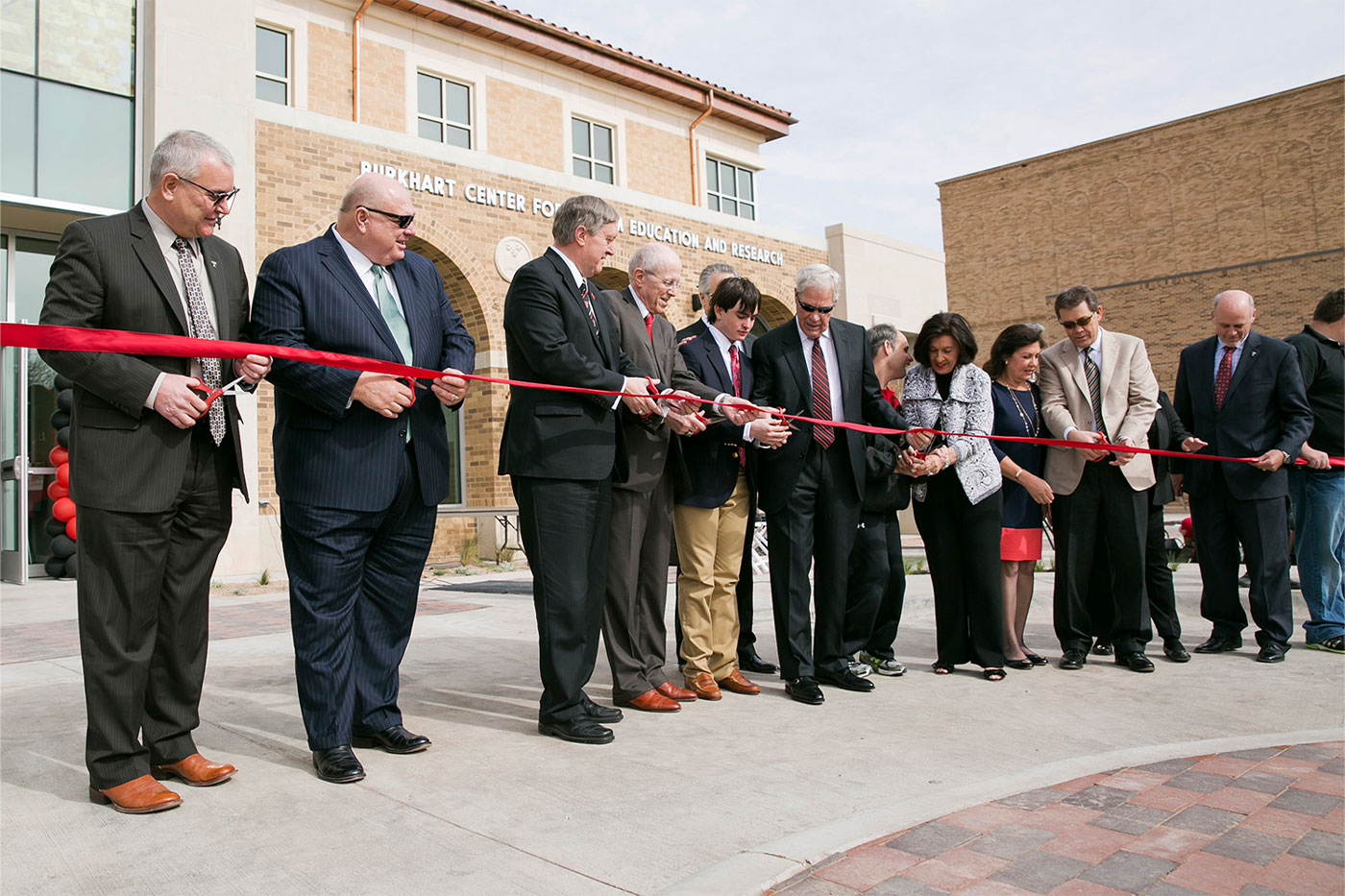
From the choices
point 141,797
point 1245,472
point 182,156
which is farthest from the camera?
point 1245,472

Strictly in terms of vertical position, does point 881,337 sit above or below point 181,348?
above

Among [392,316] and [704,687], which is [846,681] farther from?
[392,316]

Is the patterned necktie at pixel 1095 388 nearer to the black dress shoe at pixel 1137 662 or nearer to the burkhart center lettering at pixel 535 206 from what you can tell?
the black dress shoe at pixel 1137 662

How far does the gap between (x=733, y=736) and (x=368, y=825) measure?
1.49 metres

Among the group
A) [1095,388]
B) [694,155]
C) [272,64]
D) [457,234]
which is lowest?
[1095,388]

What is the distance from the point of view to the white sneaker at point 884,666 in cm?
522

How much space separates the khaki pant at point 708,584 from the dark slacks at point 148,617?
83.3 inches

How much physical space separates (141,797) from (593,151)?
18726mm

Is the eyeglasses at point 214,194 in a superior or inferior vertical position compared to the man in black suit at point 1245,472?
superior

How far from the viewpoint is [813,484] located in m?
4.86

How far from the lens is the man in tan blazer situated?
18.0 ft

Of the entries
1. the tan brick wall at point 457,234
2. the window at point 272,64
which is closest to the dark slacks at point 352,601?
the tan brick wall at point 457,234

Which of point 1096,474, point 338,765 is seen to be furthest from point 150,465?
point 1096,474

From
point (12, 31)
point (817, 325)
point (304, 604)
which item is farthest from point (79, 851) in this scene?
point (12, 31)
